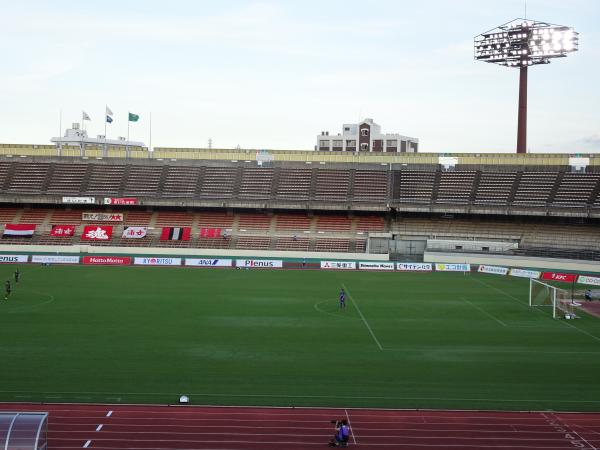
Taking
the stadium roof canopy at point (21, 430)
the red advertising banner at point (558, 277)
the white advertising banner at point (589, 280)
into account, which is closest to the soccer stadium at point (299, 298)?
the stadium roof canopy at point (21, 430)

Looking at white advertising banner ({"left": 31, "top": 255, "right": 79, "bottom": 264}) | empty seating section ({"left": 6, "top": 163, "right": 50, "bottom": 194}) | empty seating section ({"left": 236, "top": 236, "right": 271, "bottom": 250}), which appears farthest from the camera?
empty seating section ({"left": 6, "top": 163, "right": 50, "bottom": 194})

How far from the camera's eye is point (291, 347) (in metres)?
26.8

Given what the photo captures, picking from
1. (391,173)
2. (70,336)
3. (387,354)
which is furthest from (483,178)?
(70,336)

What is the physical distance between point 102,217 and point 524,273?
45.3m

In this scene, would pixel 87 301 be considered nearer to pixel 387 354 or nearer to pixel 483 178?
pixel 387 354

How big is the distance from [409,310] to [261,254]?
94.4 feet

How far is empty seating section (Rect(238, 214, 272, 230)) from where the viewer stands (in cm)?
6744

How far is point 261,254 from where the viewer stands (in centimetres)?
6262

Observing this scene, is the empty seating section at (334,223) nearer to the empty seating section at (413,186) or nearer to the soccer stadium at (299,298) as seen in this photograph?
the soccer stadium at (299,298)

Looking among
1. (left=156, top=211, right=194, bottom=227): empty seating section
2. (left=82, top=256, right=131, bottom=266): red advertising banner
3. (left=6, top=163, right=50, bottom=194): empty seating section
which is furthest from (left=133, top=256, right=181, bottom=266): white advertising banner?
(left=6, top=163, right=50, bottom=194): empty seating section

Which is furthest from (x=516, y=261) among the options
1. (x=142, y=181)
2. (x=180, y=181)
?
(x=142, y=181)

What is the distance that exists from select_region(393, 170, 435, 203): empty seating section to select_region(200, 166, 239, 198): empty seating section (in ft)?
63.3

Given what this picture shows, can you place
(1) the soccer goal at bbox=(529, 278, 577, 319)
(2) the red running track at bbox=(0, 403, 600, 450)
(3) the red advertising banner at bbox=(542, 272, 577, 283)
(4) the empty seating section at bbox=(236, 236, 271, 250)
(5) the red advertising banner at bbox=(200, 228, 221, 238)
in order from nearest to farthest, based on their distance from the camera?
1. (2) the red running track at bbox=(0, 403, 600, 450)
2. (1) the soccer goal at bbox=(529, 278, 577, 319)
3. (3) the red advertising banner at bbox=(542, 272, 577, 283)
4. (4) the empty seating section at bbox=(236, 236, 271, 250)
5. (5) the red advertising banner at bbox=(200, 228, 221, 238)

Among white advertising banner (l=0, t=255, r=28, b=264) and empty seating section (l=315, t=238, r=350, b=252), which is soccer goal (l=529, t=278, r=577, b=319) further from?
white advertising banner (l=0, t=255, r=28, b=264)
